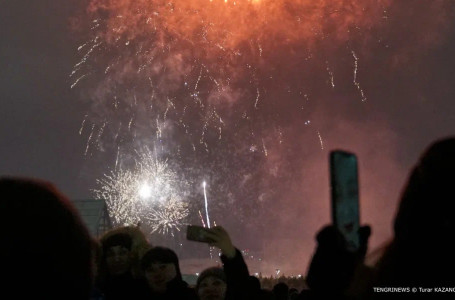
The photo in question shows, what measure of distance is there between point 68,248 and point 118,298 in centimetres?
322

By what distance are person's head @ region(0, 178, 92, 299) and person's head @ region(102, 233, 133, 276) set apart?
3.42 m

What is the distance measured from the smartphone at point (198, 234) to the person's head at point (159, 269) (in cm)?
65

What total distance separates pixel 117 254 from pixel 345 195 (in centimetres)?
316

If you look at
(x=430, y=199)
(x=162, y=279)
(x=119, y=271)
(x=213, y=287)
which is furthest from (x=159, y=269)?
(x=430, y=199)

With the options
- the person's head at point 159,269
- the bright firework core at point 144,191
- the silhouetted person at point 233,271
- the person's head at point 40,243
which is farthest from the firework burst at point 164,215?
the person's head at point 40,243

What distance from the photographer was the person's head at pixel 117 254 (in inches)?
205

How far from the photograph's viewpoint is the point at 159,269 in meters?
5.09

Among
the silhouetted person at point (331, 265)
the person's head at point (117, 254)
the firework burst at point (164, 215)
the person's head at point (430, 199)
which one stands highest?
the firework burst at point (164, 215)

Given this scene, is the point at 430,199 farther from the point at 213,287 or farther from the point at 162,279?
the point at 213,287

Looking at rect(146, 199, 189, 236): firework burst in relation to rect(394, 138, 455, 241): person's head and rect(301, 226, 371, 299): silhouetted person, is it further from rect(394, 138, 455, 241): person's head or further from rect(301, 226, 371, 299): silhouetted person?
rect(394, 138, 455, 241): person's head

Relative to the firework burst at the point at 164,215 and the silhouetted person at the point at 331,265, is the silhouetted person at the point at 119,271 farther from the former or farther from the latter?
the firework burst at the point at 164,215

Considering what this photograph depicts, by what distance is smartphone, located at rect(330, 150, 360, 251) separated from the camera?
2439 millimetres

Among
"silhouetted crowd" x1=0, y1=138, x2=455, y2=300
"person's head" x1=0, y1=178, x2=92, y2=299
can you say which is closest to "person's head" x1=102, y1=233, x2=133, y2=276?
"silhouetted crowd" x1=0, y1=138, x2=455, y2=300

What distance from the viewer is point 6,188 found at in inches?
71.0
